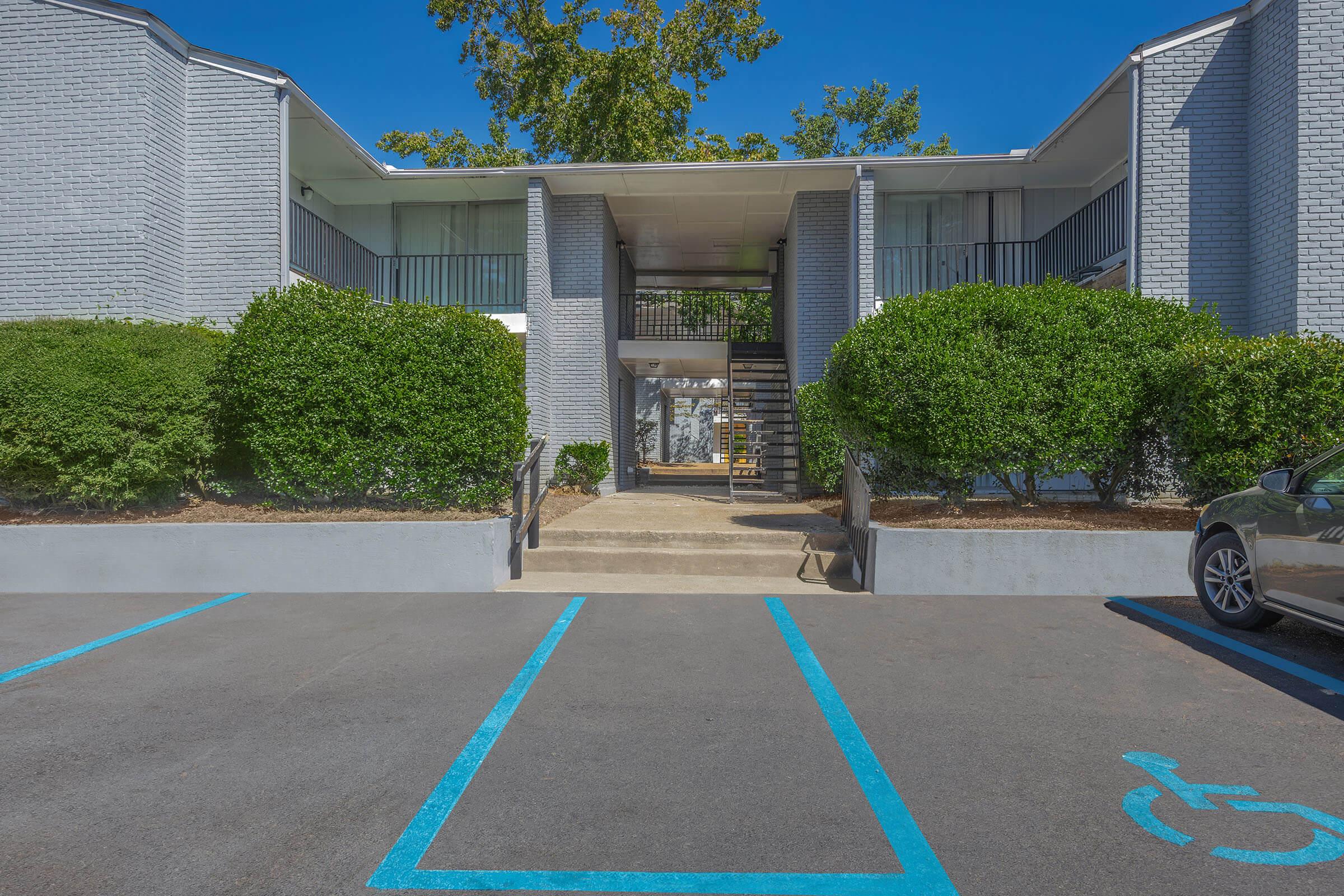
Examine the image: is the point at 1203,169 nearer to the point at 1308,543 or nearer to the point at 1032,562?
the point at 1032,562

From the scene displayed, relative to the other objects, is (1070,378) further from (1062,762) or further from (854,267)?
(854,267)

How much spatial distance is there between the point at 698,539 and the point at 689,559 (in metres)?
0.46

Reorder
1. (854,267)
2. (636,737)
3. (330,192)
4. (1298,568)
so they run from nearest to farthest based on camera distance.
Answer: (636,737) → (1298,568) → (854,267) → (330,192)

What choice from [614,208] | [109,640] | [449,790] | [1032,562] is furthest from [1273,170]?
[109,640]

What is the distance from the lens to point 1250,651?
4.98 meters

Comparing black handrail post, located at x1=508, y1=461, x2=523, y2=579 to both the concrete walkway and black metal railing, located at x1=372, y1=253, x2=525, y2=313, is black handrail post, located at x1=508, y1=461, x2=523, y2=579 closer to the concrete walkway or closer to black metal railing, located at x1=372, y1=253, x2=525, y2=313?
the concrete walkway

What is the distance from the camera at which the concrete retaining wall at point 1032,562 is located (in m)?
6.79

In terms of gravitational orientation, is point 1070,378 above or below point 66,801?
above

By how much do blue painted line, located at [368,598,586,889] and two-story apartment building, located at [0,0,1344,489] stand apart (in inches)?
333

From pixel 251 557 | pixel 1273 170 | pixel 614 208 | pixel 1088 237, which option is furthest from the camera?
pixel 614 208

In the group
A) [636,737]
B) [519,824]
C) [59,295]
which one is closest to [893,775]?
[636,737]

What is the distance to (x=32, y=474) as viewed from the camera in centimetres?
739

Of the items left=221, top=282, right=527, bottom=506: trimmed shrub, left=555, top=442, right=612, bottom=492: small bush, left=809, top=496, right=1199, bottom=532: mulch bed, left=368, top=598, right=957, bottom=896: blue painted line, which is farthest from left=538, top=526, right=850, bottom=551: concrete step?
left=368, top=598, right=957, bottom=896: blue painted line

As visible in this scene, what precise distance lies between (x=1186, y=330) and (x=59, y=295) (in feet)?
43.5
